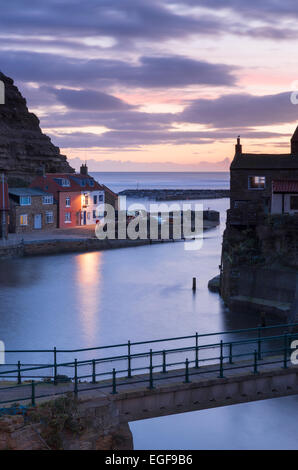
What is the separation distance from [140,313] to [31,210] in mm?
42415

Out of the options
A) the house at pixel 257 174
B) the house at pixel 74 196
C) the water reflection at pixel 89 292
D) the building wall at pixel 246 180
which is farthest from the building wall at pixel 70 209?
the building wall at pixel 246 180

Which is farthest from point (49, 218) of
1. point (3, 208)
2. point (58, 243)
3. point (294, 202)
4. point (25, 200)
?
point (294, 202)

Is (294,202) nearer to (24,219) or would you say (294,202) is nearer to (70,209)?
(24,219)

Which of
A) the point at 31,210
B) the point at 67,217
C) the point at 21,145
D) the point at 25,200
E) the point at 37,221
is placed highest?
the point at 21,145

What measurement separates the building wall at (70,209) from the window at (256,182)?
4240 centimetres

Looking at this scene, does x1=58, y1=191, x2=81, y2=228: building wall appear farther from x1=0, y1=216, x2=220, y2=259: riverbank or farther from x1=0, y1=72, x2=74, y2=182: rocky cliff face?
x1=0, y1=72, x2=74, y2=182: rocky cliff face

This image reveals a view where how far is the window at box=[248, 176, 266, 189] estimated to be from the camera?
5553 cm

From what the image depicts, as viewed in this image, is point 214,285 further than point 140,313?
Yes

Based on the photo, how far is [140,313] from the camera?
4884cm

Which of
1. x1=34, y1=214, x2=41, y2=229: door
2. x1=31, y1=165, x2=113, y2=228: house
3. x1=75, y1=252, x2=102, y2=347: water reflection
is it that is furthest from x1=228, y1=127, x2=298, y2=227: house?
x1=31, y1=165, x2=113, y2=228: house

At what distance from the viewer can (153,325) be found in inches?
1757

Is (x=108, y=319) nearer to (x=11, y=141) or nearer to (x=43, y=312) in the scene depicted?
(x=43, y=312)

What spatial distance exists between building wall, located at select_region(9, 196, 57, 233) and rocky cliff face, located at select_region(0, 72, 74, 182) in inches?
885
